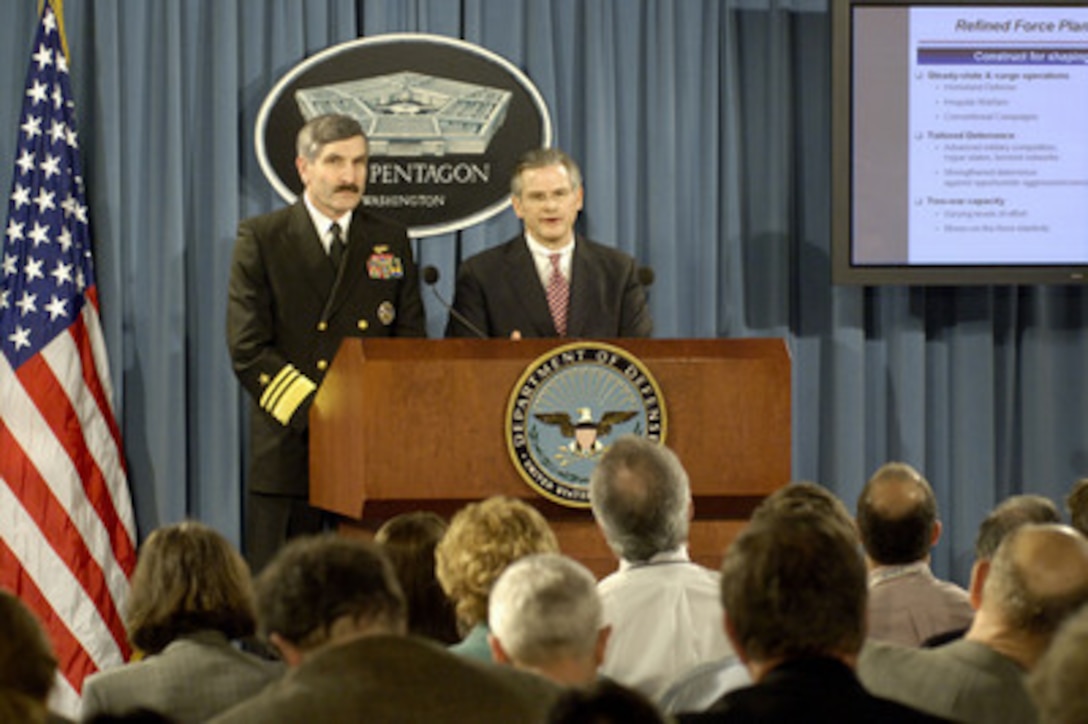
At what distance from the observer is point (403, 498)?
5.29 metres

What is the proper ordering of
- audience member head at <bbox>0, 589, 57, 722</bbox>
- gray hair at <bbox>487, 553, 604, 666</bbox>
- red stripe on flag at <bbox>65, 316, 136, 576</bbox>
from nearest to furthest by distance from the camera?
1. audience member head at <bbox>0, 589, 57, 722</bbox>
2. gray hair at <bbox>487, 553, 604, 666</bbox>
3. red stripe on flag at <bbox>65, 316, 136, 576</bbox>

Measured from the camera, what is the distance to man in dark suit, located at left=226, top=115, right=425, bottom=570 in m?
6.43

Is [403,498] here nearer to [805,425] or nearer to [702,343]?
[702,343]

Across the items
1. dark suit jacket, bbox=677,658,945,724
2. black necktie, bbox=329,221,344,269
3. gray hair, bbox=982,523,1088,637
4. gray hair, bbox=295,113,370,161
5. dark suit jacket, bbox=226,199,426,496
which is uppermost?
gray hair, bbox=295,113,370,161

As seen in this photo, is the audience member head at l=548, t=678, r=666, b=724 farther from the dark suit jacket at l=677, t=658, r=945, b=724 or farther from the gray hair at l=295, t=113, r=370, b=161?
the gray hair at l=295, t=113, r=370, b=161

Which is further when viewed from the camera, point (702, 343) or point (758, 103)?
point (758, 103)

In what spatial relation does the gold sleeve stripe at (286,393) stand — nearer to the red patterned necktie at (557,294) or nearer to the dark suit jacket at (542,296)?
the dark suit jacket at (542,296)

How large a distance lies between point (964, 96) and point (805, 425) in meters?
1.46

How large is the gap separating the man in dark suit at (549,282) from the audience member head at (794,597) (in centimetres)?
357

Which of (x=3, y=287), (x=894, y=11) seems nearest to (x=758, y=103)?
(x=894, y=11)

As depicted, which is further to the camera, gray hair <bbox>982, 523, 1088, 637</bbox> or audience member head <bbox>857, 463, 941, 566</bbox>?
audience member head <bbox>857, 463, 941, 566</bbox>

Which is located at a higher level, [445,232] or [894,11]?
[894,11]

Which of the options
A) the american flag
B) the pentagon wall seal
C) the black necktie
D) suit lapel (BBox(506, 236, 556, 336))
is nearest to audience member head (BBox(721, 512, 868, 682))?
the pentagon wall seal

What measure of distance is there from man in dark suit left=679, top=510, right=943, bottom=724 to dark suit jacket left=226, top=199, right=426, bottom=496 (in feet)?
12.3
